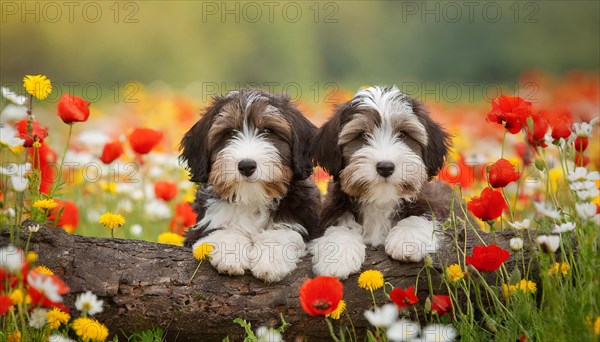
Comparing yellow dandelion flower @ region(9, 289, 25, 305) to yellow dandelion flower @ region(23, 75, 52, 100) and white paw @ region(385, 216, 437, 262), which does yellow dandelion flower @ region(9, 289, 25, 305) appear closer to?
yellow dandelion flower @ region(23, 75, 52, 100)

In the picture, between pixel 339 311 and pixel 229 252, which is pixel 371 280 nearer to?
pixel 339 311

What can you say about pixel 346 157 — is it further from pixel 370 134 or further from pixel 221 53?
pixel 221 53

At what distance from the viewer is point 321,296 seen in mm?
4387

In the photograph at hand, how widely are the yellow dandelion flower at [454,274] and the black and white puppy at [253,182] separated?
46.8 inches

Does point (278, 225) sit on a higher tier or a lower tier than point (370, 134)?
lower

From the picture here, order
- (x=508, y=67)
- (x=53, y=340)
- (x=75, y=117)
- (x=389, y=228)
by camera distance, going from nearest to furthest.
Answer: (x=53, y=340) < (x=75, y=117) < (x=389, y=228) < (x=508, y=67)

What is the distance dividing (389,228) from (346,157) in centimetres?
73

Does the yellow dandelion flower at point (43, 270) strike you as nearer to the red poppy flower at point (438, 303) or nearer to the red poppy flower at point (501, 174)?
the red poppy flower at point (438, 303)

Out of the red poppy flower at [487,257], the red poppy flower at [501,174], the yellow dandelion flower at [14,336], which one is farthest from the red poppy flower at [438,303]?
the yellow dandelion flower at [14,336]

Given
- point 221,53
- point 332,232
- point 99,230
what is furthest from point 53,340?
point 221,53

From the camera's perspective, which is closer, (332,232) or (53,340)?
(53,340)

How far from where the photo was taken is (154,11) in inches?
956

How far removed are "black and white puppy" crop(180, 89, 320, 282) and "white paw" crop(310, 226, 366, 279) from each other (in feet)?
0.67

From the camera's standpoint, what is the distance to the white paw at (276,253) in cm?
552
